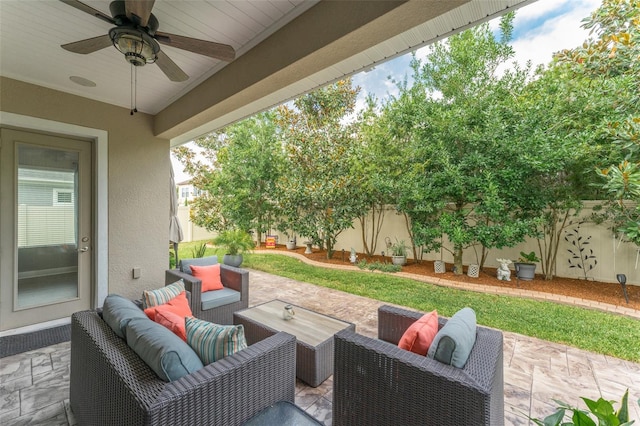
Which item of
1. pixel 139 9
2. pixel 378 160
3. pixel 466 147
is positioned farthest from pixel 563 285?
pixel 139 9

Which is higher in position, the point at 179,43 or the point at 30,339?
the point at 179,43

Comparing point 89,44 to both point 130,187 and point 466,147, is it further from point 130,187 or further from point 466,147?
point 466,147

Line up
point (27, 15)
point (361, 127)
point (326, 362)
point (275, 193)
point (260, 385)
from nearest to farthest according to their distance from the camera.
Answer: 1. point (260, 385)
2. point (27, 15)
3. point (326, 362)
4. point (361, 127)
5. point (275, 193)

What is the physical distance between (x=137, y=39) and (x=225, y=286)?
3027 mm

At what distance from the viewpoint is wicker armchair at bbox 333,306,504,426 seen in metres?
1.31

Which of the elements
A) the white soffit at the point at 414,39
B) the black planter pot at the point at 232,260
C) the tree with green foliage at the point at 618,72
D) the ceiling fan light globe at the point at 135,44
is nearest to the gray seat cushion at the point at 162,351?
the ceiling fan light globe at the point at 135,44

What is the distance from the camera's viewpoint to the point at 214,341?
5.11ft

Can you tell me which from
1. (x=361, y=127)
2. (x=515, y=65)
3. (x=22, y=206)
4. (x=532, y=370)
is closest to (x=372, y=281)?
(x=532, y=370)

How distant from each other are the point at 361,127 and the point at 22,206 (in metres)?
6.83

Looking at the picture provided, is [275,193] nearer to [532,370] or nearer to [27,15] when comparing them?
[27,15]

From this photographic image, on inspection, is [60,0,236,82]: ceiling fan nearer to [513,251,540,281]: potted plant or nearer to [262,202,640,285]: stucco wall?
[513,251,540,281]: potted plant

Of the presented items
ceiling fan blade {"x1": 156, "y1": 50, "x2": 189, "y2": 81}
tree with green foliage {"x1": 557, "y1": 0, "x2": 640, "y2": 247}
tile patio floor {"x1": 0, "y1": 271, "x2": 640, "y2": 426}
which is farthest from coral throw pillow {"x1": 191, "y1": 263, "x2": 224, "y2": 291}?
tree with green foliage {"x1": 557, "y1": 0, "x2": 640, "y2": 247}

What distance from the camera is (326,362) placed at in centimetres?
242

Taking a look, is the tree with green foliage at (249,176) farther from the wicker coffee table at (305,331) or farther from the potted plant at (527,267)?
the potted plant at (527,267)
